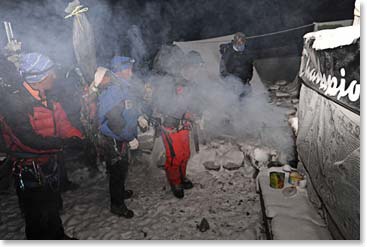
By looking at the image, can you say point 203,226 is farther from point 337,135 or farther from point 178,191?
point 337,135

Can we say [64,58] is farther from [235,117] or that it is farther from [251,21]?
[251,21]

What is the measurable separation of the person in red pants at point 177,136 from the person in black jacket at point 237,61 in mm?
3405

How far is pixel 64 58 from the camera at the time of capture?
237 inches

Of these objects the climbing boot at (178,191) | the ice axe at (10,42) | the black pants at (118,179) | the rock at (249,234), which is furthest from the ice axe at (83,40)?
the rock at (249,234)

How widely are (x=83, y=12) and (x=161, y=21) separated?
7.61 ft

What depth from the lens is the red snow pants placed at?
4.73 m

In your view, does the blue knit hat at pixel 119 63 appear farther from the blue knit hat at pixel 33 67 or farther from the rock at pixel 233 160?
the rock at pixel 233 160

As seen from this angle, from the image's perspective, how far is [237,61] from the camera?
7.68m

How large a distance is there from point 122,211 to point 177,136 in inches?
60.1

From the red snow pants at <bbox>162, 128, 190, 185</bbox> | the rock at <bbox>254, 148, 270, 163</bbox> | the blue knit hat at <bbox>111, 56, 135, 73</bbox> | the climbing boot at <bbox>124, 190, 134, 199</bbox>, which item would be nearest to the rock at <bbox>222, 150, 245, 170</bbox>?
the rock at <bbox>254, 148, 270, 163</bbox>

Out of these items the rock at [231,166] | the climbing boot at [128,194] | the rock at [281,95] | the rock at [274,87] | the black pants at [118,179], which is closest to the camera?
the black pants at [118,179]

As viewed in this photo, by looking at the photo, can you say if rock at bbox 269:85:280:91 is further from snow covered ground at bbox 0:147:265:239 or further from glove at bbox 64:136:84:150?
glove at bbox 64:136:84:150

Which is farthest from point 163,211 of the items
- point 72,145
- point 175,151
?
point 72,145

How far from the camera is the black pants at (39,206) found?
11.0 feet
